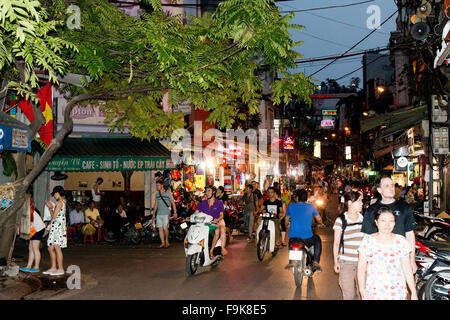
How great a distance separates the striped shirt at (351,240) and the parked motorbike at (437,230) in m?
6.45

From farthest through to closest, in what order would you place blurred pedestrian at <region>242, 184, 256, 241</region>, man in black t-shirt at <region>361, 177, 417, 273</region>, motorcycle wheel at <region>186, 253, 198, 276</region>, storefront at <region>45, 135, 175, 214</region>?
1. storefront at <region>45, 135, 175, 214</region>
2. blurred pedestrian at <region>242, 184, 256, 241</region>
3. motorcycle wheel at <region>186, 253, 198, 276</region>
4. man in black t-shirt at <region>361, 177, 417, 273</region>

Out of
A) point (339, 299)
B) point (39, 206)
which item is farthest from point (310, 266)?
point (39, 206)

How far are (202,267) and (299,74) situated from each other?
5.08 meters

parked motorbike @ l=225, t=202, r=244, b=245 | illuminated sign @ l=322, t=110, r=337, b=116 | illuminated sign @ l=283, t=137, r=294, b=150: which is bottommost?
parked motorbike @ l=225, t=202, r=244, b=245

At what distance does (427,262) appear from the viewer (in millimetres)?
7719

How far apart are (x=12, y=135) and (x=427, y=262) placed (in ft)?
27.2

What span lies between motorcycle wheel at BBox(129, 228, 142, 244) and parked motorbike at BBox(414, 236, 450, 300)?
32.6 ft

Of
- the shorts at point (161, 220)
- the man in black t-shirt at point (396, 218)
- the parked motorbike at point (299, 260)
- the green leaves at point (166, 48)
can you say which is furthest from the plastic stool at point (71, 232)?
the man in black t-shirt at point (396, 218)

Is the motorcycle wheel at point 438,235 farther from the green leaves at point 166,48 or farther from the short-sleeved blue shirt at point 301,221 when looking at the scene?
the green leaves at point 166,48

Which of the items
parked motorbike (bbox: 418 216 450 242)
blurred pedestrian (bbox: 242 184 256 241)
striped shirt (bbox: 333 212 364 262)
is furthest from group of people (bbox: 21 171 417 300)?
parked motorbike (bbox: 418 216 450 242)

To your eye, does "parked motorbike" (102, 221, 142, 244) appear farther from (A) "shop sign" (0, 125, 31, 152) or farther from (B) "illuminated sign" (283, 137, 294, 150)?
(B) "illuminated sign" (283, 137, 294, 150)

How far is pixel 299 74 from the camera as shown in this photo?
10.4 m

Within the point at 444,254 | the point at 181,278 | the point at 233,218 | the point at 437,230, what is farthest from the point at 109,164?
the point at 444,254

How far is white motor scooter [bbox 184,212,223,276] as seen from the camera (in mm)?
10148
